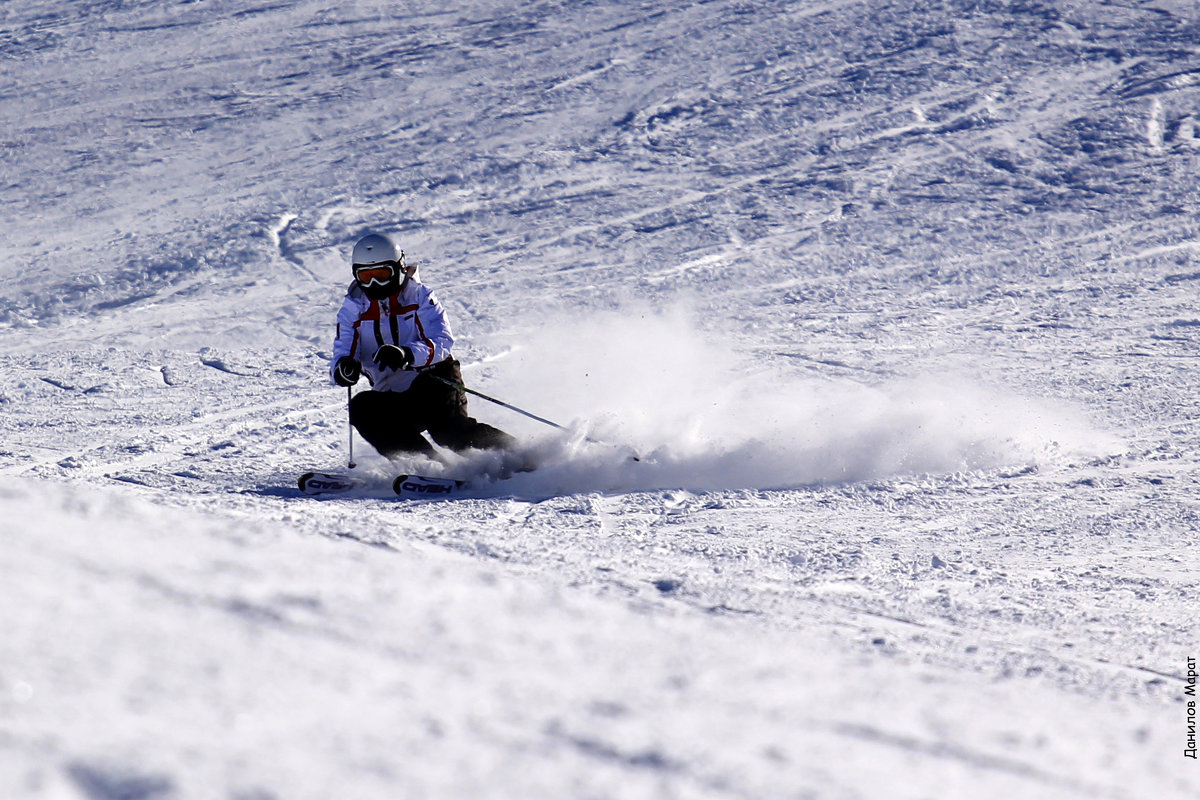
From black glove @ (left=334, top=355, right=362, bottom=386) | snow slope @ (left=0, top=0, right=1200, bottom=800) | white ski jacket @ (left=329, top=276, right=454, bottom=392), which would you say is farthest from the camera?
white ski jacket @ (left=329, top=276, right=454, bottom=392)

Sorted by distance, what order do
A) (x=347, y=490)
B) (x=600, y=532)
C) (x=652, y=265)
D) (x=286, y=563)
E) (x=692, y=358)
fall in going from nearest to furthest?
(x=286, y=563) < (x=600, y=532) < (x=347, y=490) < (x=692, y=358) < (x=652, y=265)

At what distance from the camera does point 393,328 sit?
658 cm

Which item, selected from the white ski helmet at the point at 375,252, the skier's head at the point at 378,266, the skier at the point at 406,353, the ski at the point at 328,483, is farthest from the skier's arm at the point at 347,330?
the ski at the point at 328,483

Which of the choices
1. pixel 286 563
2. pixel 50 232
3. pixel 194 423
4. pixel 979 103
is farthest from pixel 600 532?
pixel 979 103

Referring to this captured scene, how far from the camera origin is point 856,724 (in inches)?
102

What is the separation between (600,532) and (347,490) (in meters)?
1.73

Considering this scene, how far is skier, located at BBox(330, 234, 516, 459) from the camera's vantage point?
650 centimetres

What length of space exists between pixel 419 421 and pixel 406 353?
0.41m

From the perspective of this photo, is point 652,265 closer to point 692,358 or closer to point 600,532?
point 692,358

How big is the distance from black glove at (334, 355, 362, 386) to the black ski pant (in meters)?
0.26

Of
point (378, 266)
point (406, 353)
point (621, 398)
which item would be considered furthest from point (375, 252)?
point (621, 398)

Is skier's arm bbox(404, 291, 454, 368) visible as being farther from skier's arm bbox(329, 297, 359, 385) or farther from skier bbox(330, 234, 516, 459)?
skier's arm bbox(329, 297, 359, 385)

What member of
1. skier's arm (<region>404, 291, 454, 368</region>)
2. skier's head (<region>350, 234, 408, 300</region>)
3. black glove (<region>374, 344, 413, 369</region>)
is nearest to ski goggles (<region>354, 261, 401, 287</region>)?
skier's head (<region>350, 234, 408, 300</region>)

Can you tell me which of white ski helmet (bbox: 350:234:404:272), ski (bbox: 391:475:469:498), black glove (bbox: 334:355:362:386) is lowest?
ski (bbox: 391:475:469:498)
